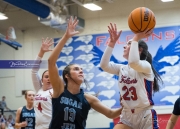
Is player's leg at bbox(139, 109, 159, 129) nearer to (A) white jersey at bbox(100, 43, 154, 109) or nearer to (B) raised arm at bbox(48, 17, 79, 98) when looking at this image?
(A) white jersey at bbox(100, 43, 154, 109)

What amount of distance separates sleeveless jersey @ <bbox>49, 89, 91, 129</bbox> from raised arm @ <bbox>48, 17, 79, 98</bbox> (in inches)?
3.2

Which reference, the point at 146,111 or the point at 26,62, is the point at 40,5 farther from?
the point at 146,111

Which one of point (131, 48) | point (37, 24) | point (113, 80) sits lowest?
point (113, 80)

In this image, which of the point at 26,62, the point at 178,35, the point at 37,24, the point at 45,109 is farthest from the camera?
the point at 37,24

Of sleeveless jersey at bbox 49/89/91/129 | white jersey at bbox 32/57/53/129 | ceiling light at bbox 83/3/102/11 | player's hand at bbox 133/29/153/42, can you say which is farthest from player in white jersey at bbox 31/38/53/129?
ceiling light at bbox 83/3/102/11

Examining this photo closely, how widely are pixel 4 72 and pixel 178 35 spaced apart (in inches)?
339

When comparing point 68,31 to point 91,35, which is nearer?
point 68,31

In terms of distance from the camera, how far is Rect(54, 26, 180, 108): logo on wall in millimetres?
15305

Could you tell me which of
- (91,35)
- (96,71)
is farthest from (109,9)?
(96,71)

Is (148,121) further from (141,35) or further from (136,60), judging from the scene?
(141,35)

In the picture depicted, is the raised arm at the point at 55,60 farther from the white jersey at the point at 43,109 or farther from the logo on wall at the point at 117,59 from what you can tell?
the logo on wall at the point at 117,59

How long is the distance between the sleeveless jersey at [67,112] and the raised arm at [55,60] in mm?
81

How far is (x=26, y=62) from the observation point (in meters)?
16.5

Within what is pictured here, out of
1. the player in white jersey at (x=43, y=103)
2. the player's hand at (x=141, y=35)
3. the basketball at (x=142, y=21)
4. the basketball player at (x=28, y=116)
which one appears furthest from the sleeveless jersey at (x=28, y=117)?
the player's hand at (x=141, y=35)
